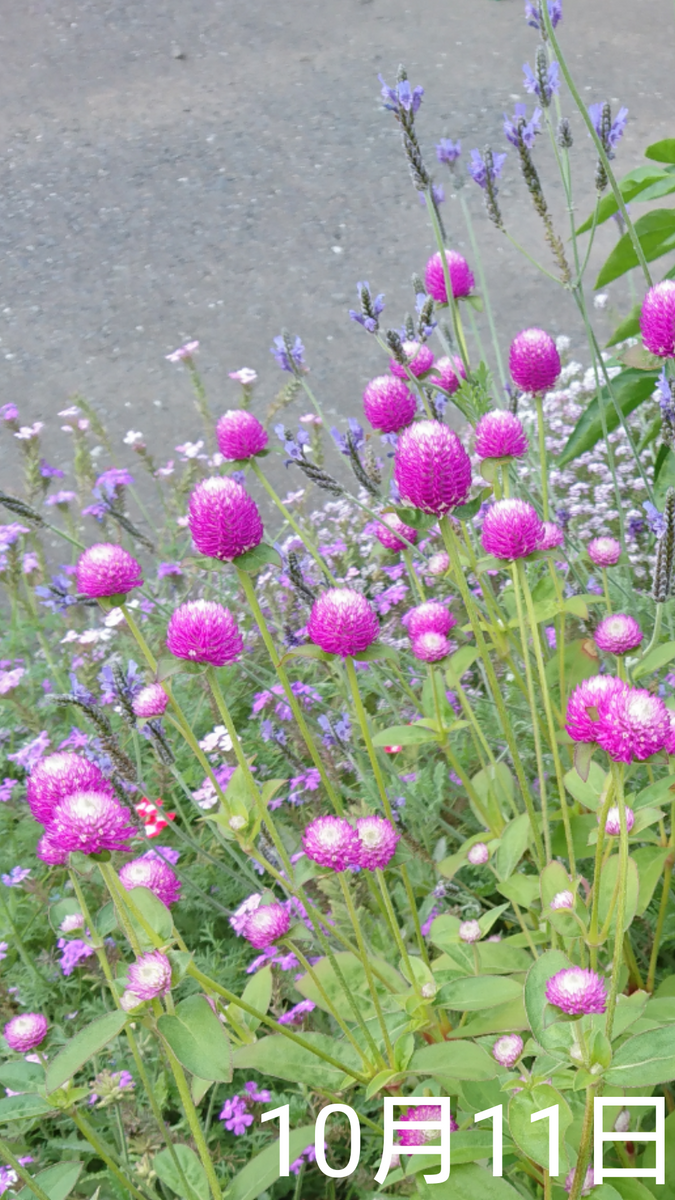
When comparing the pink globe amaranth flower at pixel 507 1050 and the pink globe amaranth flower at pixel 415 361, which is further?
the pink globe amaranth flower at pixel 415 361

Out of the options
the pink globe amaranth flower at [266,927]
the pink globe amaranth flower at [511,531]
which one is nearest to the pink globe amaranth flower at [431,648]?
the pink globe amaranth flower at [511,531]

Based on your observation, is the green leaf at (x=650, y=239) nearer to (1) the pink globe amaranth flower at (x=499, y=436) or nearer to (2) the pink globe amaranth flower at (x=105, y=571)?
(1) the pink globe amaranth flower at (x=499, y=436)

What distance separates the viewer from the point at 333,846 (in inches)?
49.7

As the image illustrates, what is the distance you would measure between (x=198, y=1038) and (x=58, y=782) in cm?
34

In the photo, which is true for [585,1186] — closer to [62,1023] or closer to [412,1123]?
[412,1123]

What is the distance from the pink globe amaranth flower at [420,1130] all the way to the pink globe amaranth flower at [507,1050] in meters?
0.10

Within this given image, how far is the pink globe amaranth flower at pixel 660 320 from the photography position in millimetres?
1475

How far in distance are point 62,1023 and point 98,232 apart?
5.06m

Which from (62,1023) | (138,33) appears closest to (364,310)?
(62,1023)

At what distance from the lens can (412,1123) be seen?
4.08ft

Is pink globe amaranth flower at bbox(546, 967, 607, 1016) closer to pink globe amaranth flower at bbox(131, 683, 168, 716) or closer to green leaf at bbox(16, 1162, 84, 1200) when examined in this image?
green leaf at bbox(16, 1162, 84, 1200)

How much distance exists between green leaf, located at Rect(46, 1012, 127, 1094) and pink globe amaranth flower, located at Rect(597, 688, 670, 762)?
585 millimetres

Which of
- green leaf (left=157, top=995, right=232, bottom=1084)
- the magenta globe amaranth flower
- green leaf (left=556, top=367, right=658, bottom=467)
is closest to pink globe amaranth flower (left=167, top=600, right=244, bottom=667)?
green leaf (left=157, top=995, right=232, bottom=1084)

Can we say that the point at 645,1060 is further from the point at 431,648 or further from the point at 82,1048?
the point at 431,648
